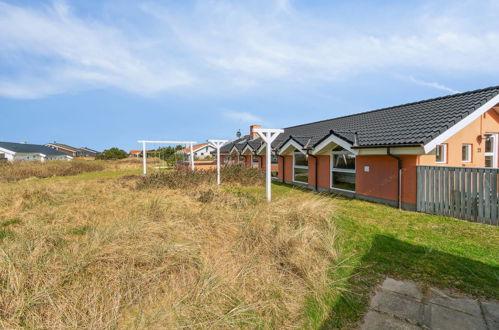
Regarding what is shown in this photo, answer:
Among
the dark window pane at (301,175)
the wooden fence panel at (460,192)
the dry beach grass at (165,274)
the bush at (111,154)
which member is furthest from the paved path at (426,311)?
the bush at (111,154)

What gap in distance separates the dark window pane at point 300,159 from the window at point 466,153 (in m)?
6.43

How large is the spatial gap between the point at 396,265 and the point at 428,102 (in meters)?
9.38

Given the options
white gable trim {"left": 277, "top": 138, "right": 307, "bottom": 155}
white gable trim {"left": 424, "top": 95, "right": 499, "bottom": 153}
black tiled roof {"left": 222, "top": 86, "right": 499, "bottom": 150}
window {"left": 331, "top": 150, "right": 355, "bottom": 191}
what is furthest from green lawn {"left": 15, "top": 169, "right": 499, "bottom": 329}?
white gable trim {"left": 277, "top": 138, "right": 307, "bottom": 155}

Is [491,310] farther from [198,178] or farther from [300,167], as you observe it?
[300,167]

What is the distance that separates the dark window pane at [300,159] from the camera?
13.7 meters

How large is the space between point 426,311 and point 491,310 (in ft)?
2.39

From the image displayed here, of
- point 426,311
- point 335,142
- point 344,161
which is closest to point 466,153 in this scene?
point 344,161

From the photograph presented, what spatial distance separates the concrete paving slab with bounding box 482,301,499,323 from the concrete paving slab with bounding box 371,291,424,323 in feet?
2.06

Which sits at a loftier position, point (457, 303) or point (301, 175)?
point (301, 175)

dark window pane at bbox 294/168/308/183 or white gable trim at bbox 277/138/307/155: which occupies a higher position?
white gable trim at bbox 277/138/307/155

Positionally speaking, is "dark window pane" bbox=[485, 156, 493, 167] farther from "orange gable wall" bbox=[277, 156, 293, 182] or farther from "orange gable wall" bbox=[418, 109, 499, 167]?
"orange gable wall" bbox=[277, 156, 293, 182]

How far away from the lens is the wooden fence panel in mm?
6172

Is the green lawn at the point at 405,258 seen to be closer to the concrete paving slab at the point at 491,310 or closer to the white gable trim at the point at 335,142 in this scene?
the concrete paving slab at the point at 491,310

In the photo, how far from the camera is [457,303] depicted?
2.95 metres
